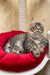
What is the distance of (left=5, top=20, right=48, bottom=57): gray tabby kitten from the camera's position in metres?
0.97

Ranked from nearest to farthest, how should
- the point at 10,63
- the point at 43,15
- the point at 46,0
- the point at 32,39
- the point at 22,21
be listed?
the point at 10,63 < the point at 32,39 < the point at 22,21 < the point at 46,0 < the point at 43,15

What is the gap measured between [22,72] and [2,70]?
0.17 meters

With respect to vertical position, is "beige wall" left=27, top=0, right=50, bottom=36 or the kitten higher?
"beige wall" left=27, top=0, right=50, bottom=36

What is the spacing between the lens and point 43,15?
1835 mm

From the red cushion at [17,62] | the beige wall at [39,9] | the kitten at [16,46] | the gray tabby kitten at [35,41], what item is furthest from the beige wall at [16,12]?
the red cushion at [17,62]

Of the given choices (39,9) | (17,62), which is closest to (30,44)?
(17,62)

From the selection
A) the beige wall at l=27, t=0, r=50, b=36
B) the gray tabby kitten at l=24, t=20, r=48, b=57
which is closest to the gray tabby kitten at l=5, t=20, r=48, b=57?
the gray tabby kitten at l=24, t=20, r=48, b=57

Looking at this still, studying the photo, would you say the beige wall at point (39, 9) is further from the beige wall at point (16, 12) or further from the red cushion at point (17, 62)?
the red cushion at point (17, 62)

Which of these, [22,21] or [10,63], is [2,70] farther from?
[22,21]

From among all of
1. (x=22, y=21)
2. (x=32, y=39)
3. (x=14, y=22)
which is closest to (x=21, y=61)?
(x=32, y=39)

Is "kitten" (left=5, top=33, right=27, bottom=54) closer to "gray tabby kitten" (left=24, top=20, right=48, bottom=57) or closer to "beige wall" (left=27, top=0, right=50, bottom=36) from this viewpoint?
"gray tabby kitten" (left=24, top=20, right=48, bottom=57)

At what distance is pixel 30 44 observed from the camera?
99 centimetres

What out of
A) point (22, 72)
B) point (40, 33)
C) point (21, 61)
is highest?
point (40, 33)

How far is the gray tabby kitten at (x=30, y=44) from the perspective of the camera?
0.97m
